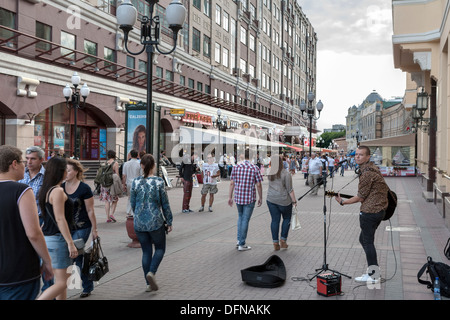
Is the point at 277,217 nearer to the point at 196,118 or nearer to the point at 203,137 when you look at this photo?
the point at 203,137

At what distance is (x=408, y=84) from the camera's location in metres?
29.4

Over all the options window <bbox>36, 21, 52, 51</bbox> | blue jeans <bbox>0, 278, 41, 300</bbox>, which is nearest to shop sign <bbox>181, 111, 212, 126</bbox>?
window <bbox>36, 21, 52, 51</bbox>

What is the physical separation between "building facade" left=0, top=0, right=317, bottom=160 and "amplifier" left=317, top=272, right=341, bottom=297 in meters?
9.51

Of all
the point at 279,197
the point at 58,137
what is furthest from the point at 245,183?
the point at 58,137

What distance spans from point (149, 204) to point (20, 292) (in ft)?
8.87

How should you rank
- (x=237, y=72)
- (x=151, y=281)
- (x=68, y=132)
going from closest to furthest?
(x=151, y=281)
(x=68, y=132)
(x=237, y=72)

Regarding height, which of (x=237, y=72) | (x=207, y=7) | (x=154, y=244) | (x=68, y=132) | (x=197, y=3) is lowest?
(x=154, y=244)

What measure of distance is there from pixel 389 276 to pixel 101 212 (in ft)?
30.4

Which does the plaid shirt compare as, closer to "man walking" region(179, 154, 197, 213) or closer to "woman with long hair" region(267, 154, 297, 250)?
Result: "woman with long hair" region(267, 154, 297, 250)

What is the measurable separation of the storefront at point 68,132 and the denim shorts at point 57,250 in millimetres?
16473

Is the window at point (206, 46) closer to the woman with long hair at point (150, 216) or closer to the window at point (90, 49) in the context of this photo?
the window at point (90, 49)

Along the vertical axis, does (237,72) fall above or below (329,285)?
above

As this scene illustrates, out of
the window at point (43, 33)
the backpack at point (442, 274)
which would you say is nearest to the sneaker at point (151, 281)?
the backpack at point (442, 274)

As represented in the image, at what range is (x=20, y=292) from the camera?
3.29 metres
